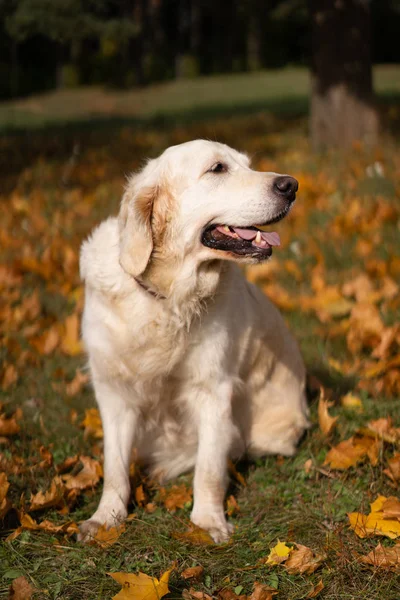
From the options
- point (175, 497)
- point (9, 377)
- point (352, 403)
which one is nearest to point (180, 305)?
point (175, 497)

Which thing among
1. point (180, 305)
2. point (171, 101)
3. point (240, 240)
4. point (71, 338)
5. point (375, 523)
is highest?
point (240, 240)

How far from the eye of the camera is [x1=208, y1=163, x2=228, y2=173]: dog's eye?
2803 mm

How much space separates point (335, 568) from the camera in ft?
7.70

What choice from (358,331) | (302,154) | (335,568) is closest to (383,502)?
(335,568)

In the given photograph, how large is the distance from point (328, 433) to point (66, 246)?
326 cm

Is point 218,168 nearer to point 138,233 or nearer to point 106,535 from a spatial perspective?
point 138,233

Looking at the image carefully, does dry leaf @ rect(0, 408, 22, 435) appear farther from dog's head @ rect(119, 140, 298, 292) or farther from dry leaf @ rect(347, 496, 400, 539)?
dry leaf @ rect(347, 496, 400, 539)

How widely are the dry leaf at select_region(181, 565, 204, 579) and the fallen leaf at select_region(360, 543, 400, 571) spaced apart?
1.82 ft

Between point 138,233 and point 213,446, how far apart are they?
0.96 metres

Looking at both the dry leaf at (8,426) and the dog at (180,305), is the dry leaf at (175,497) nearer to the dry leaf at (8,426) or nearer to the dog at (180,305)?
the dog at (180,305)


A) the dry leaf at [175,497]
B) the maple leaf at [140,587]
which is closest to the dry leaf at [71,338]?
the dry leaf at [175,497]

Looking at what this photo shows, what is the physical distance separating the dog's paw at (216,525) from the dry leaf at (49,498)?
551 millimetres

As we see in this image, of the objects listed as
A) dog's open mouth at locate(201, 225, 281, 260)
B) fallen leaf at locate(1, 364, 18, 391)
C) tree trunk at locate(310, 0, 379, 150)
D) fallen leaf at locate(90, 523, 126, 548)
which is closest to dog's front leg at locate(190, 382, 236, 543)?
fallen leaf at locate(90, 523, 126, 548)

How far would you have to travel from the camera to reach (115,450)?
300 centimetres
